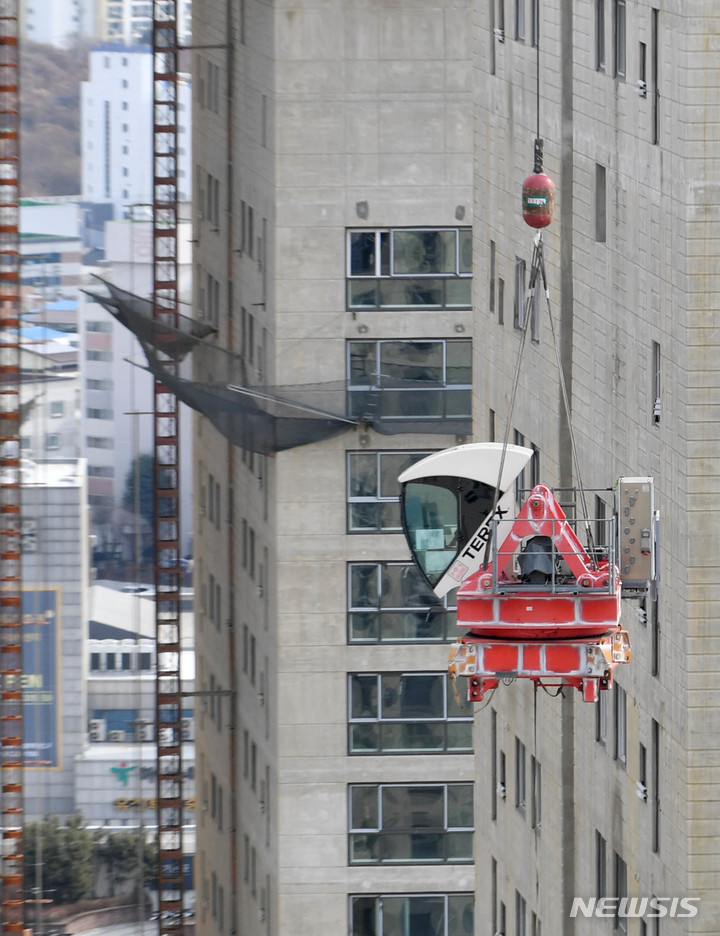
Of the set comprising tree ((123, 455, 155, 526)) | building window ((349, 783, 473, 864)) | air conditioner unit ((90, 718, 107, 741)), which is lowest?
air conditioner unit ((90, 718, 107, 741))

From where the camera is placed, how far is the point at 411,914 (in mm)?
84812

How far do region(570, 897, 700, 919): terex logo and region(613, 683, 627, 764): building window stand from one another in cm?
247

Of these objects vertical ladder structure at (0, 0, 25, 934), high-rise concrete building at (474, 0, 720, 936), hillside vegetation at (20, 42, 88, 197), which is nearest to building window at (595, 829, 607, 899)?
high-rise concrete building at (474, 0, 720, 936)

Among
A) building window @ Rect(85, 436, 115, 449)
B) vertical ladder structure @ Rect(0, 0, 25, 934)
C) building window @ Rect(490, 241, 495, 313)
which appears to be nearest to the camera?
building window @ Rect(490, 241, 495, 313)

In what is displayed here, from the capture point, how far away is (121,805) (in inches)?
5020

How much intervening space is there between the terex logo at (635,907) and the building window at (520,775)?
614 centimetres

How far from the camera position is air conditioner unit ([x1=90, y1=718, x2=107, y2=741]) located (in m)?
135

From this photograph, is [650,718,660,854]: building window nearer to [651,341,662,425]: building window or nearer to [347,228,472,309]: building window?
[651,341,662,425]: building window

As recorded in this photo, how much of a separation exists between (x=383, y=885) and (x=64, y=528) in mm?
48675

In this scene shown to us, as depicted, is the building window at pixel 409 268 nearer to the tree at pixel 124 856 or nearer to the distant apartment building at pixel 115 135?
the distant apartment building at pixel 115 135

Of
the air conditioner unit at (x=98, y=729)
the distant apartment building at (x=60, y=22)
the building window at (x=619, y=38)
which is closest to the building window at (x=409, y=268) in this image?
the building window at (x=619, y=38)

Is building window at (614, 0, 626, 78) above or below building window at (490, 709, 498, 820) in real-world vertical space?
above

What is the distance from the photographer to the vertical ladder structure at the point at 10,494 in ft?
350

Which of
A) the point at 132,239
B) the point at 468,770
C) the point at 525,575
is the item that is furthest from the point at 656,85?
the point at 132,239
